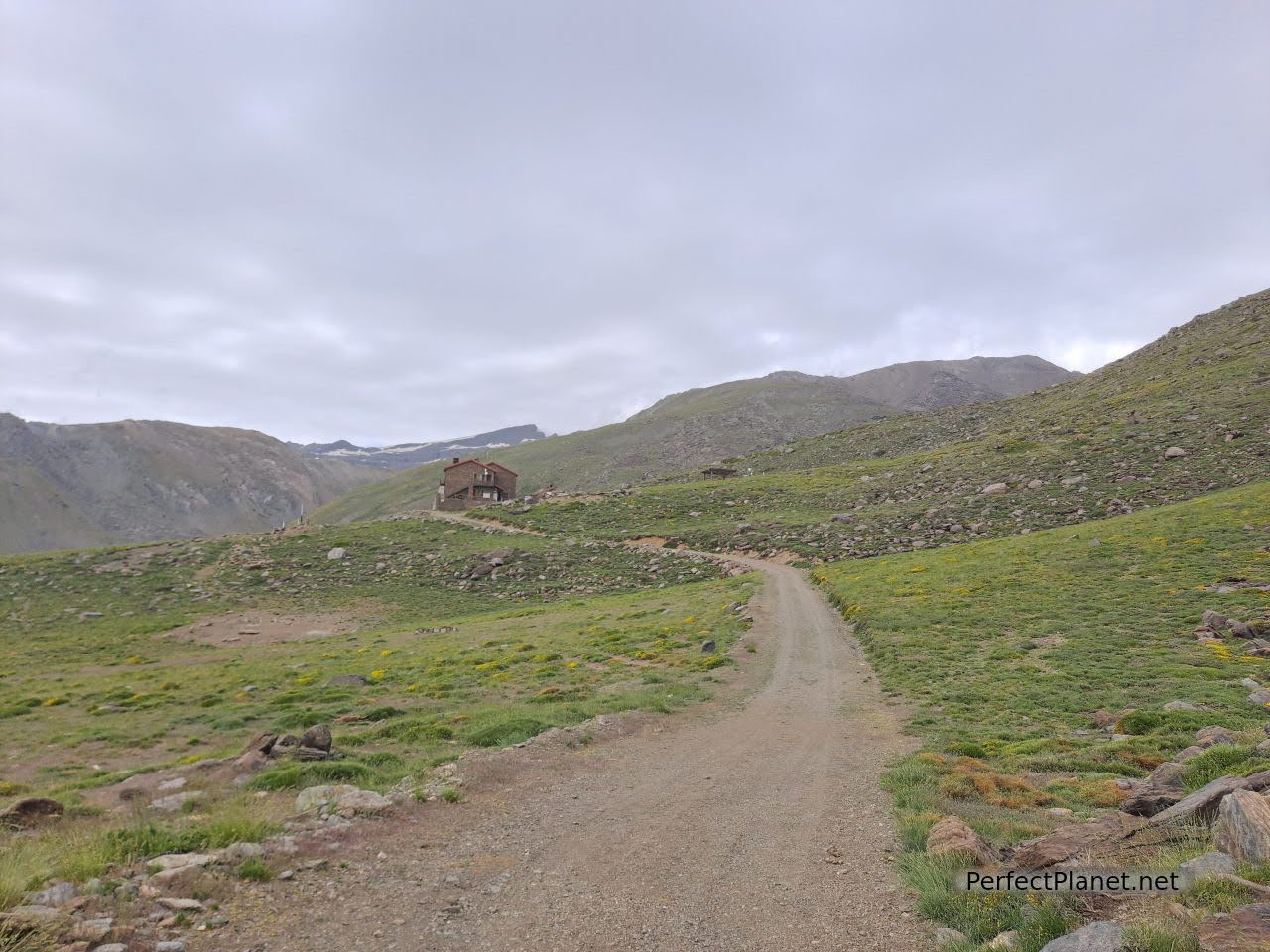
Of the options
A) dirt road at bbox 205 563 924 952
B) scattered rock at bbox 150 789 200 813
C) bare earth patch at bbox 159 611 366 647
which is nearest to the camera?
dirt road at bbox 205 563 924 952

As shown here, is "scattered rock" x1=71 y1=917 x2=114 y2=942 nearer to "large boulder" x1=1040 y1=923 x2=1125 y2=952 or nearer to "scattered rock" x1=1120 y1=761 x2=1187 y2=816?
"large boulder" x1=1040 y1=923 x2=1125 y2=952

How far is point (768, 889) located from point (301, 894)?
5689 millimetres

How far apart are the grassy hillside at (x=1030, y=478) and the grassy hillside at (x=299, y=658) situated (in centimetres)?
1193

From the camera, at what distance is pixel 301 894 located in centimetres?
753

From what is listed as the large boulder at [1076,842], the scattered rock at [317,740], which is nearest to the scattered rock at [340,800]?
the scattered rock at [317,740]

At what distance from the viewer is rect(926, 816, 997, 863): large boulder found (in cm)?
801

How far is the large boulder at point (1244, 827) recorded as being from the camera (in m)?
5.50

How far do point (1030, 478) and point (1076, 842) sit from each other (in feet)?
194

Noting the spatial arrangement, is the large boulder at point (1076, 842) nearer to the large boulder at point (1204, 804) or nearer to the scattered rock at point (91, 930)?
the large boulder at point (1204, 804)

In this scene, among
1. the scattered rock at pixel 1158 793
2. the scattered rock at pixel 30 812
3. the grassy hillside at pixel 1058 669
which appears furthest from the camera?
the scattered rock at pixel 30 812

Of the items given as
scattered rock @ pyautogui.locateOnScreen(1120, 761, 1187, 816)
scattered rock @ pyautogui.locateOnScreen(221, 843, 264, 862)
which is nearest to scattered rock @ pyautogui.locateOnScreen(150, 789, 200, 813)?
scattered rock @ pyautogui.locateOnScreen(221, 843, 264, 862)

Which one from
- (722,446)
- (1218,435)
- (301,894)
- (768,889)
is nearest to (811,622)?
(768,889)

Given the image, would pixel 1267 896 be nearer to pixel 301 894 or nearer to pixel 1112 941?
pixel 1112 941

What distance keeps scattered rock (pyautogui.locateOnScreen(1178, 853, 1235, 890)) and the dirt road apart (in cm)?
255
